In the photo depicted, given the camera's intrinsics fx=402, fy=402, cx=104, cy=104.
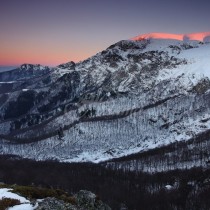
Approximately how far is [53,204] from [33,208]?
1.97 m

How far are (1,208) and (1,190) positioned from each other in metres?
6.75

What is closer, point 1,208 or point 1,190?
point 1,208

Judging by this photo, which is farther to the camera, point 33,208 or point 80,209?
point 80,209

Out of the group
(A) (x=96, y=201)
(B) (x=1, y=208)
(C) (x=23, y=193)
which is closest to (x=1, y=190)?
(C) (x=23, y=193)

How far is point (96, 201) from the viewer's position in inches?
1980

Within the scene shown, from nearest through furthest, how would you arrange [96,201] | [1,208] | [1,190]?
1. [1,208]
2. [1,190]
3. [96,201]

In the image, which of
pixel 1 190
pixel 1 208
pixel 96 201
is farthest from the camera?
pixel 96 201

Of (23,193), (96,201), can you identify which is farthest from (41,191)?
(96,201)

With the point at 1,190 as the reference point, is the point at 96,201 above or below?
below

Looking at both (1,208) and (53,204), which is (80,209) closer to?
(53,204)

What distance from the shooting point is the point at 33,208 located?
38.4 m

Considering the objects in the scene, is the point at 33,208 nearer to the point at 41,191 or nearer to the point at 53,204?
the point at 53,204

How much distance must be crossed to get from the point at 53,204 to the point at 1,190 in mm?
8558

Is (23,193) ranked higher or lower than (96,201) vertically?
higher
